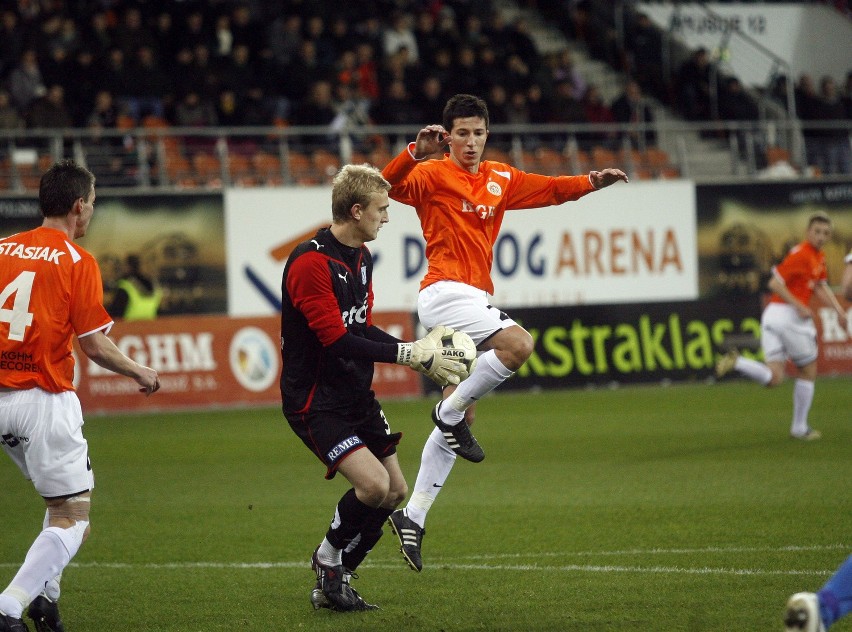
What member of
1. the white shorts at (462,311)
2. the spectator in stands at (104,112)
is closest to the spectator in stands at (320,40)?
the spectator in stands at (104,112)

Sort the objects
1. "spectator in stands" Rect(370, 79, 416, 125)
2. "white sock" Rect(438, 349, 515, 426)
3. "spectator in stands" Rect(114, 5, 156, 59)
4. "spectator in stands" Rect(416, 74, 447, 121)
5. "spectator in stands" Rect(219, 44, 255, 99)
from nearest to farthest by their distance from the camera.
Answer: "white sock" Rect(438, 349, 515, 426) < "spectator in stands" Rect(114, 5, 156, 59) < "spectator in stands" Rect(219, 44, 255, 99) < "spectator in stands" Rect(370, 79, 416, 125) < "spectator in stands" Rect(416, 74, 447, 121)

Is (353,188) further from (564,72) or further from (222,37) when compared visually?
(564,72)

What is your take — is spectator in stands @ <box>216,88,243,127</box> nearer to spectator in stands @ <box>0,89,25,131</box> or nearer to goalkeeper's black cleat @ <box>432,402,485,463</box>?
spectator in stands @ <box>0,89,25,131</box>

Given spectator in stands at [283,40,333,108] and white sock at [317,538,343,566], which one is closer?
white sock at [317,538,343,566]

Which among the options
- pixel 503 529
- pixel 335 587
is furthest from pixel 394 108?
pixel 335 587

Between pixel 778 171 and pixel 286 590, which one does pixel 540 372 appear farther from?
pixel 286 590

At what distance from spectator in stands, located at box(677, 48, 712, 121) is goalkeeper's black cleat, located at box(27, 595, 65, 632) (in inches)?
798

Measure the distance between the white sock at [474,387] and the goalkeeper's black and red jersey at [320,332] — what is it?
108 cm

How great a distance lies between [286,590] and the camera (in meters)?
6.93

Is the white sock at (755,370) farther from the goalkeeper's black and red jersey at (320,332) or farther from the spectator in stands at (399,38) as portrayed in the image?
the spectator in stands at (399,38)

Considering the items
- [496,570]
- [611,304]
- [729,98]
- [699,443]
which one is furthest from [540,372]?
[496,570]

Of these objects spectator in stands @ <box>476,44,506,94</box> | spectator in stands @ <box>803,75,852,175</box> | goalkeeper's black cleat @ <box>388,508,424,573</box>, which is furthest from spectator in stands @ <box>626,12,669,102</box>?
goalkeeper's black cleat @ <box>388,508,424,573</box>

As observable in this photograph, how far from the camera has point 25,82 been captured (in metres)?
18.9

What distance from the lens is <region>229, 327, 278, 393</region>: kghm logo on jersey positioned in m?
17.7
